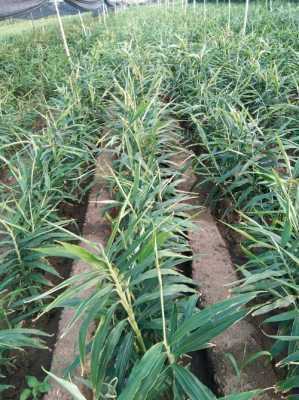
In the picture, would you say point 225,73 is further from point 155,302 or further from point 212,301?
point 155,302

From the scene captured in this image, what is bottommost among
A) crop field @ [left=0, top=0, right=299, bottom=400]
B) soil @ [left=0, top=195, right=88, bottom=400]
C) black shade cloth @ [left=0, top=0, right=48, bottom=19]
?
soil @ [left=0, top=195, right=88, bottom=400]

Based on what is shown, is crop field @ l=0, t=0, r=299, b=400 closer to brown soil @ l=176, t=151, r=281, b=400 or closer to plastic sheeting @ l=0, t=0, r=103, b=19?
brown soil @ l=176, t=151, r=281, b=400

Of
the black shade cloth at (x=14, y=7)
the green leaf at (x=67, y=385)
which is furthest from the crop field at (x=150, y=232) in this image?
the black shade cloth at (x=14, y=7)

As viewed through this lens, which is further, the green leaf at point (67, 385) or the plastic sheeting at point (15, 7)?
the plastic sheeting at point (15, 7)

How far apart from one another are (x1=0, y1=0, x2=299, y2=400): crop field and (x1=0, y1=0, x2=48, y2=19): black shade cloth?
2.49m

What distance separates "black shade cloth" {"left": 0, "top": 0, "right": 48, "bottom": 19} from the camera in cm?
559

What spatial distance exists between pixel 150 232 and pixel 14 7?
20.3ft

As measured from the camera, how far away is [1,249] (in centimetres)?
188

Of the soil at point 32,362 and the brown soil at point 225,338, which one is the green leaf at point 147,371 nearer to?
the brown soil at point 225,338

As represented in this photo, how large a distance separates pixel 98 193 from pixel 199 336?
1286mm

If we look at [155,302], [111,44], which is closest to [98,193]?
[155,302]

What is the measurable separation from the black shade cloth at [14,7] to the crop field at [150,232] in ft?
8.16

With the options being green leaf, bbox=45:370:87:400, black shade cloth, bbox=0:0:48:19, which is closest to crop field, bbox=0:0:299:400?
green leaf, bbox=45:370:87:400

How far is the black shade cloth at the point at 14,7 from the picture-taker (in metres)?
5.59
